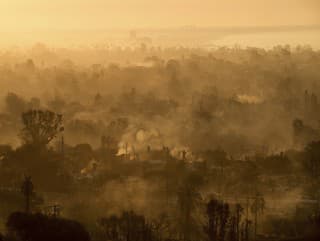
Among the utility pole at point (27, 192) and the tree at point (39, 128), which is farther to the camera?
the tree at point (39, 128)

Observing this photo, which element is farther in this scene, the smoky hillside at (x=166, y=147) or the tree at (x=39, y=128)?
the tree at (x=39, y=128)

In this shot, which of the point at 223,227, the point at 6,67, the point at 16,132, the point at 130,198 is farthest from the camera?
the point at 6,67

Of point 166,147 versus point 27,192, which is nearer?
point 27,192

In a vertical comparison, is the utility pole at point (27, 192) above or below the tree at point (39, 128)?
below

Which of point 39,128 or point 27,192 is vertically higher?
point 39,128

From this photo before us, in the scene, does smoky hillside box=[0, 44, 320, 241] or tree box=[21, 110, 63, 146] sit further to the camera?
tree box=[21, 110, 63, 146]

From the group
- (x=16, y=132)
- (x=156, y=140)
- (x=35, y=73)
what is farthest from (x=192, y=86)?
(x=16, y=132)

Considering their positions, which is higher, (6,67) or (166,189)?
(6,67)

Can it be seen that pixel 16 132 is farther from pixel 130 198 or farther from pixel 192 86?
pixel 192 86
